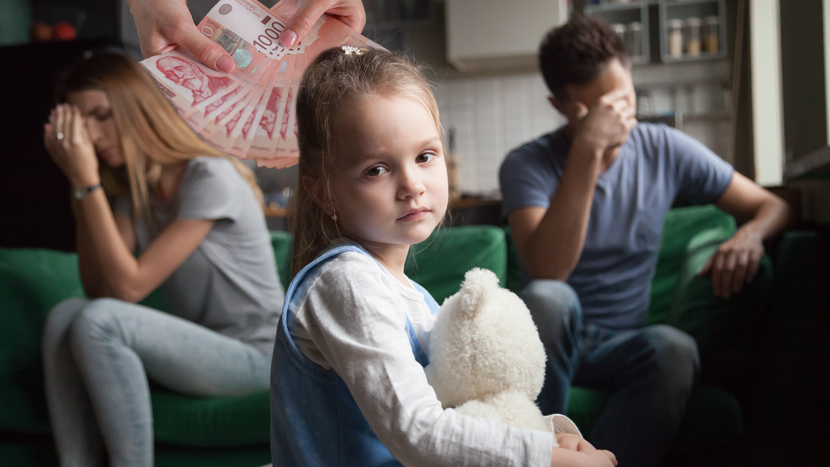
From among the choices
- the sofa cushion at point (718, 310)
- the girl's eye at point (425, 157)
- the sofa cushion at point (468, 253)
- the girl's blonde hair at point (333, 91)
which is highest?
the girl's blonde hair at point (333, 91)

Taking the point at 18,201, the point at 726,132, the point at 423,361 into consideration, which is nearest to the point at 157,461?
the point at 423,361

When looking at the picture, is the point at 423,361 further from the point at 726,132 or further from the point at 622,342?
the point at 726,132

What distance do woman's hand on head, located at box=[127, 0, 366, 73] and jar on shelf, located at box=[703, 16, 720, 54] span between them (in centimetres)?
368

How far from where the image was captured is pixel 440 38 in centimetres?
384

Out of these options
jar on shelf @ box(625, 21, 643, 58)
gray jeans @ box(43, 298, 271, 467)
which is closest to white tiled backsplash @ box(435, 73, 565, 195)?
jar on shelf @ box(625, 21, 643, 58)

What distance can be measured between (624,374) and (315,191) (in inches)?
23.7

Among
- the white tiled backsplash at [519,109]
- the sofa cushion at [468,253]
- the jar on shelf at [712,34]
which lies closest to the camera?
the sofa cushion at [468,253]

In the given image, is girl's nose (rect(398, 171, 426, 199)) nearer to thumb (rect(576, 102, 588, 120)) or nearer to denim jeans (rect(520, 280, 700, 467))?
denim jeans (rect(520, 280, 700, 467))

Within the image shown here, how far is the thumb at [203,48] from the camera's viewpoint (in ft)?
1.32

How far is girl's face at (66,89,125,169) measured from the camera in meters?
1.21

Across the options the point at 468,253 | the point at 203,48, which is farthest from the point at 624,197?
the point at 203,48

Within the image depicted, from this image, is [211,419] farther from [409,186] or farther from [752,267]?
[752,267]

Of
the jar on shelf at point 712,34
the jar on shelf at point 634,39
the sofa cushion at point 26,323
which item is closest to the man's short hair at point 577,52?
the sofa cushion at point 26,323

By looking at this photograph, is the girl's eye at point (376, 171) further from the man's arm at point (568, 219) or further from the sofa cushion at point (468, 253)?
the sofa cushion at point (468, 253)
